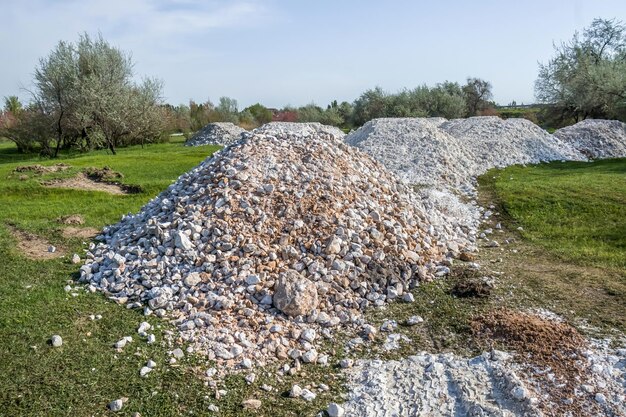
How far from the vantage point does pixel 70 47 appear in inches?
1020

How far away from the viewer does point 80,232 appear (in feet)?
30.6

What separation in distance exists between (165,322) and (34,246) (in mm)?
4327

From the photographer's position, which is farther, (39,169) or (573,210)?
(39,169)

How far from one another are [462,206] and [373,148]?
5.45 metres

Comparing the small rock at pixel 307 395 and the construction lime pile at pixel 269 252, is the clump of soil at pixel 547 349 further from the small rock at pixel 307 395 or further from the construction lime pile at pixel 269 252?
the small rock at pixel 307 395

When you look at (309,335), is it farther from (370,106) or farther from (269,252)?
(370,106)

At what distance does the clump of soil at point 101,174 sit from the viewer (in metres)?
15.8

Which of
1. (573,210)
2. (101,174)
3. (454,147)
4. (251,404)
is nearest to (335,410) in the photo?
(251,404)

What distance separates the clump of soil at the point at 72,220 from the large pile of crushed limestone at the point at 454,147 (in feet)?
27.2

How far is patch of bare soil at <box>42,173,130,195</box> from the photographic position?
14.3 metres

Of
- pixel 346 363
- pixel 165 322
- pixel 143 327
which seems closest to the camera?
pixel 346 363

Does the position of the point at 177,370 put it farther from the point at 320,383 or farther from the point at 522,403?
the point at 522,403

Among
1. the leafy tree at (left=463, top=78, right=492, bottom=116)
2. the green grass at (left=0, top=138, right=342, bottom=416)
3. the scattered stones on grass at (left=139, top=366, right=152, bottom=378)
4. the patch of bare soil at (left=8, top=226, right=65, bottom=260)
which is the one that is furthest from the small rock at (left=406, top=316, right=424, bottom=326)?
the leafy tree at (left=463, top=78, right=492, bottom=116)

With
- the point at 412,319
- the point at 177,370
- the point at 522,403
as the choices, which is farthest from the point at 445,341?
the point at 177,370
